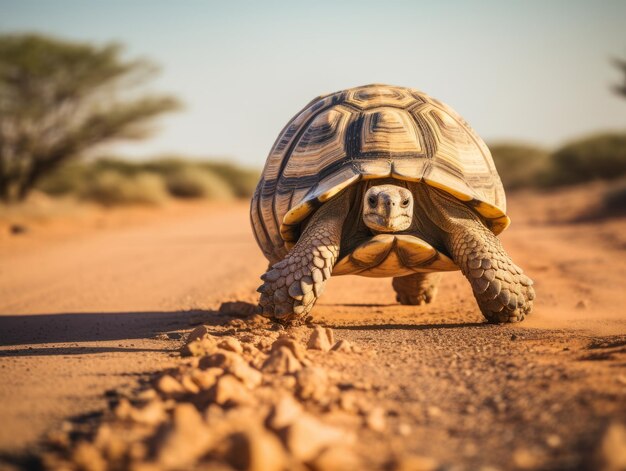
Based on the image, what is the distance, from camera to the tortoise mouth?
3.87m

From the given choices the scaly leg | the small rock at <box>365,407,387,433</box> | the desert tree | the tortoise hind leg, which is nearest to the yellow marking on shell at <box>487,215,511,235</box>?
the scaly leg

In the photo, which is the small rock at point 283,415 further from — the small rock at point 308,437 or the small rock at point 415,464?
the small rock at point 415,464

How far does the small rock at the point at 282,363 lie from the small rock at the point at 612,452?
51.8 inches

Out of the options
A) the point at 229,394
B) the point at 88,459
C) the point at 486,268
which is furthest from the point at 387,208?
the point at 88,459

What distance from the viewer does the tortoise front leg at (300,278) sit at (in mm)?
3764

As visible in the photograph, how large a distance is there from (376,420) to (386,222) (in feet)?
6.35

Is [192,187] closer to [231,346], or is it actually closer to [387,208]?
[387,208]

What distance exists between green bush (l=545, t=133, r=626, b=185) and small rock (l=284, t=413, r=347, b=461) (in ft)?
87.7

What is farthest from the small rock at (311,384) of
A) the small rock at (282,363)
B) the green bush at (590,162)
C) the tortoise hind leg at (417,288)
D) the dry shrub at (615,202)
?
the green bush at (590,162)

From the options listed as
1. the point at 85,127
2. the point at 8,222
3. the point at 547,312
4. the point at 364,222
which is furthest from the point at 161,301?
the point at 85,127

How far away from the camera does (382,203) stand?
3.86 m

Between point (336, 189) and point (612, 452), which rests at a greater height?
point (336, 189)

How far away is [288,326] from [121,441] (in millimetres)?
2120

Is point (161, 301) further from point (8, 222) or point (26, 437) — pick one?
point (8, 222)
